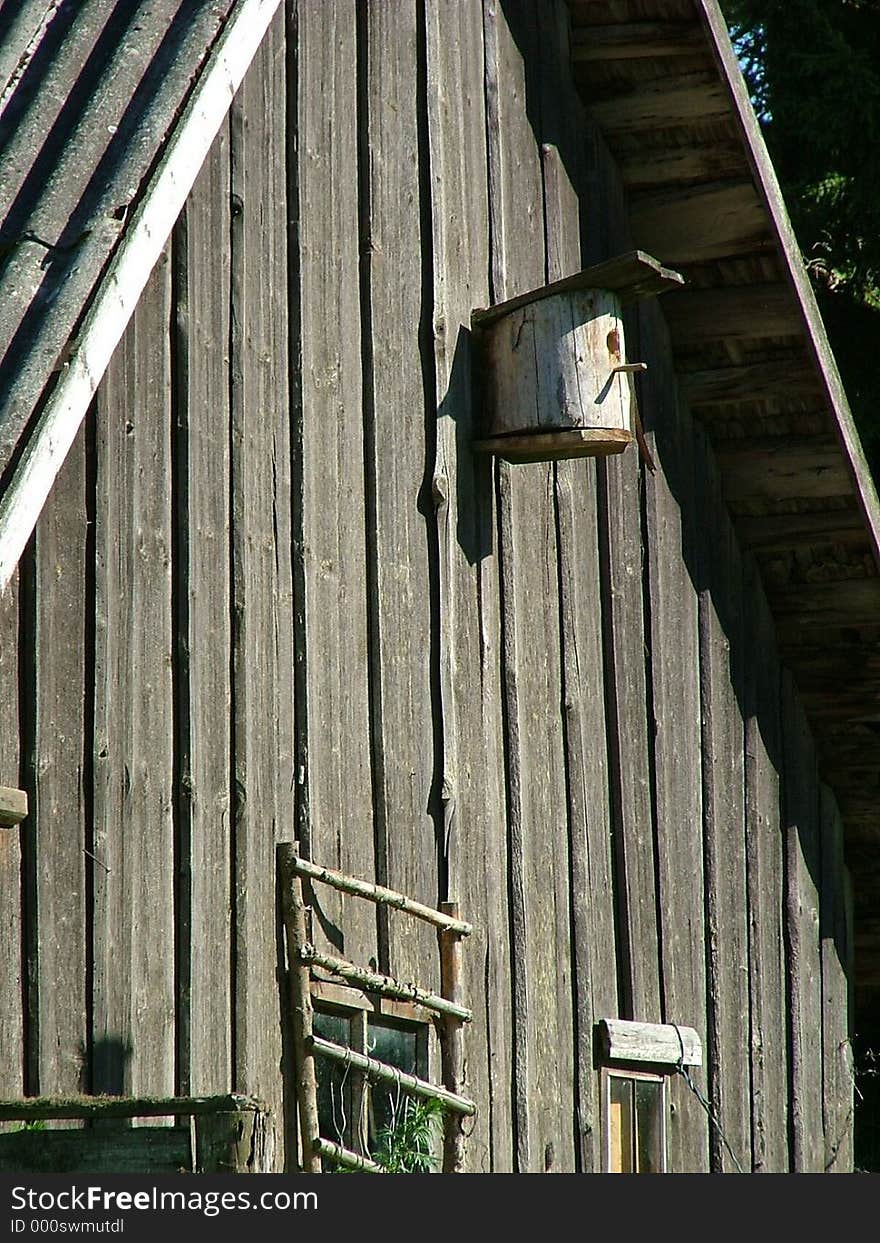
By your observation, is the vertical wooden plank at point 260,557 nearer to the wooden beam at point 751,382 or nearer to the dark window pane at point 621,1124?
the dark window pane at point 621,1124

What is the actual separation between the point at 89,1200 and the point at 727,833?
454 centimetres

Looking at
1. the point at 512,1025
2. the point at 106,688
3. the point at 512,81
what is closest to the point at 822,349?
the point at 512,81

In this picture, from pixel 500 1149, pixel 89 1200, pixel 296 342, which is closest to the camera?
pixel 89 1200

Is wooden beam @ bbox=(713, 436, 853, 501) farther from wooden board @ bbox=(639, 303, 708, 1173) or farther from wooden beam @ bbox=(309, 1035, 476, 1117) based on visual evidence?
wooden beam @ bbox=(309, 1035, 476, 1117)

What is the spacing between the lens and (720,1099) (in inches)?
324

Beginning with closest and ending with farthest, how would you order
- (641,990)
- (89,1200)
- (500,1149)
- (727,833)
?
1. (89,1200)
2. (500,1149)
3. (641,990)
4. (727,833)

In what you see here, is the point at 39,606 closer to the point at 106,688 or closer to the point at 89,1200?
the point at 106,688

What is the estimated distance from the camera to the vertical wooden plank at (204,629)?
17.7 feet

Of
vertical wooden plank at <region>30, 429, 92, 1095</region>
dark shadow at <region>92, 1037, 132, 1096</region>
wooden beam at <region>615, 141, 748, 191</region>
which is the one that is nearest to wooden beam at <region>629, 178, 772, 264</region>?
wooden beam at <region>615, 141, 748, 191</region>

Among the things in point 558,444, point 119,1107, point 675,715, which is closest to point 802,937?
point 675,715

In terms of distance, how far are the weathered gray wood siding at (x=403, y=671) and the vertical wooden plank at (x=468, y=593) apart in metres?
0.02

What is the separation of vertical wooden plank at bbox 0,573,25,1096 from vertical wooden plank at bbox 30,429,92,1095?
2.1 inches

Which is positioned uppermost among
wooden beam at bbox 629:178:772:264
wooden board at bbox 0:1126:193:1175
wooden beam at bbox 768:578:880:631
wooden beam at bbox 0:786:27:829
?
wooden beam at bbox 629:178:772:264

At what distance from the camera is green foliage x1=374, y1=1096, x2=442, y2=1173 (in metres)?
5.62
